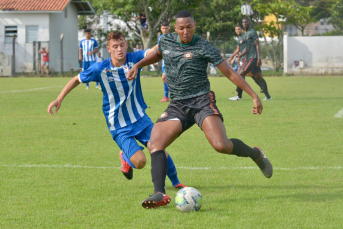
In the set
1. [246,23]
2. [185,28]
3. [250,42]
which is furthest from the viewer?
[250,42]

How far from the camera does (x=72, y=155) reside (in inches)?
278

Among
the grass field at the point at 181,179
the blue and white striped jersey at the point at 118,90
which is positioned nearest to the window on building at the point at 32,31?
the grass field at the point at 181,179

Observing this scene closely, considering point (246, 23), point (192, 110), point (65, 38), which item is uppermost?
point (65, 38)

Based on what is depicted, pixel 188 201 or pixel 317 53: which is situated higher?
pixel 317 53

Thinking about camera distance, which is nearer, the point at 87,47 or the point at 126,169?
the point at 126,169

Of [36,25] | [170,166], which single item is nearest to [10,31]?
[36,25]

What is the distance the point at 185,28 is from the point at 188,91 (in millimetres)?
586

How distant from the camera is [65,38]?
41.8 meters

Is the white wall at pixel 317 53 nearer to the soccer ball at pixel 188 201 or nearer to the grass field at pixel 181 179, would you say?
the grass field at pixel 181 179

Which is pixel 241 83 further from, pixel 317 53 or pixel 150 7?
pixel 150 7

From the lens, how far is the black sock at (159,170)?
463cm

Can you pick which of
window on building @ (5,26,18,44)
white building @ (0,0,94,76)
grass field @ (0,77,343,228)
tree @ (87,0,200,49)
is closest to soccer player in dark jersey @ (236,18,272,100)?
grass field @ (0,77,343,228)

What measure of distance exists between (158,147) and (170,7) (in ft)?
115

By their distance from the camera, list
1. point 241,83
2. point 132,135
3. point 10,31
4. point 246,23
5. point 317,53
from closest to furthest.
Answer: point 241,83 → point 132,135 → point 246,23 → point 317,53 → point 10,31
